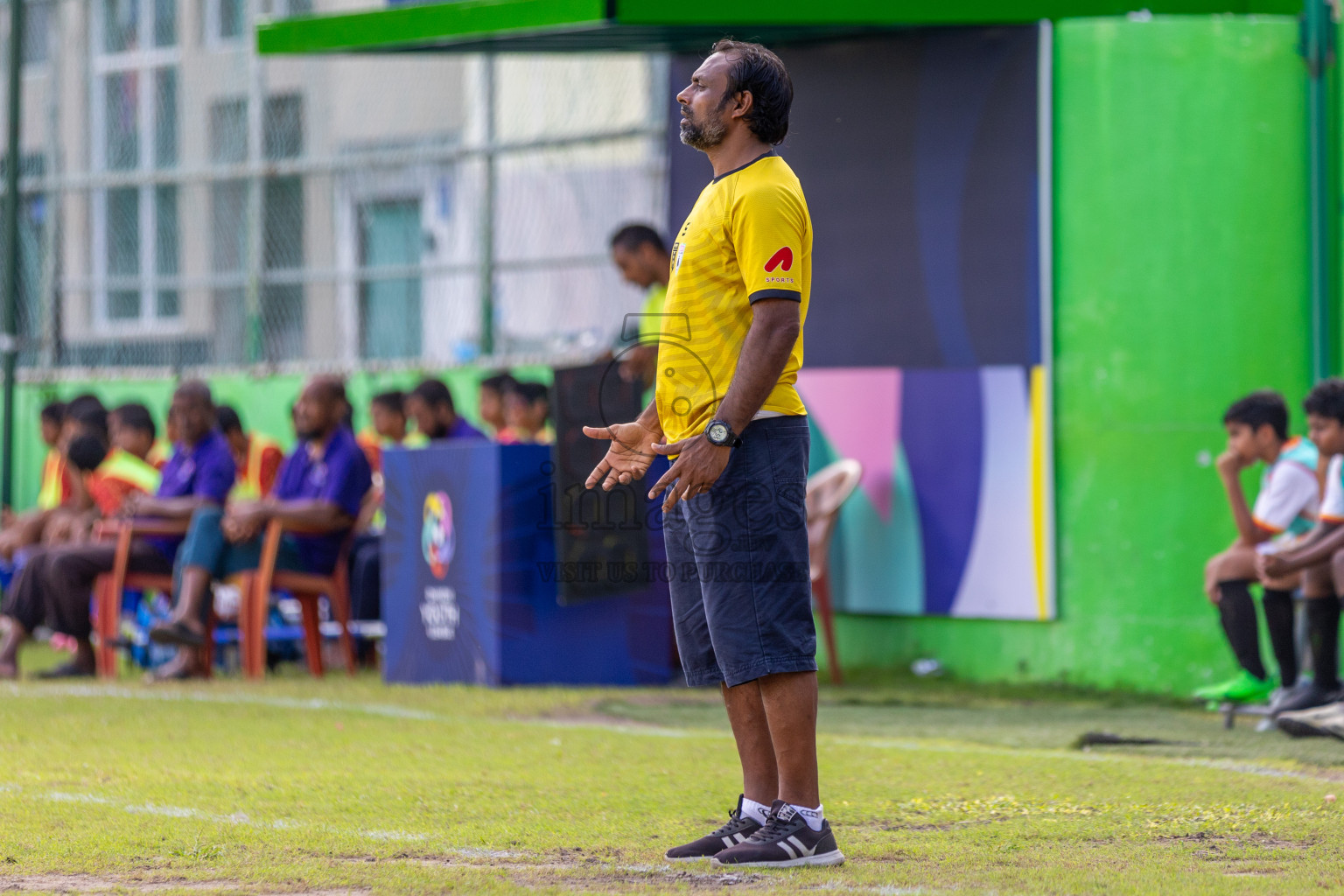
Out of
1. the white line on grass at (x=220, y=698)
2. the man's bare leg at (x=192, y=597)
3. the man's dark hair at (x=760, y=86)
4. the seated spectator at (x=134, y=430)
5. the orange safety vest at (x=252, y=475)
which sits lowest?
the white line on grass at (x=220, y=698)

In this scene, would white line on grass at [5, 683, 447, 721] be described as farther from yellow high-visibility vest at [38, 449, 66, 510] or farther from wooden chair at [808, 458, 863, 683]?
yellow high-visibility vest at [38, 449, 66, 510]

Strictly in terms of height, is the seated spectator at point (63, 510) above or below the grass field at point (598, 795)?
above

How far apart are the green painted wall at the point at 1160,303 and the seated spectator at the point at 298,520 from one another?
11.9 ft

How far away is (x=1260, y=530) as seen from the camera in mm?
7863

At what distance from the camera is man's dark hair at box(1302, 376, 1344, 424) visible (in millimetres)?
7320

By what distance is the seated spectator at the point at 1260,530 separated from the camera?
7570 mm

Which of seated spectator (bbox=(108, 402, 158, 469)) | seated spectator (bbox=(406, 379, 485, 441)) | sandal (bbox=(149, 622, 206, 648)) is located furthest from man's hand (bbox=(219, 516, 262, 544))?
seated spectator (bbox=(108, 402, 158, 469))

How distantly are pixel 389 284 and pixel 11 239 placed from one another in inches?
116

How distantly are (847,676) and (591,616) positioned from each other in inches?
55.7

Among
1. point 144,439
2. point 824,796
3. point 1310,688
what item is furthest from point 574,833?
point 144,439

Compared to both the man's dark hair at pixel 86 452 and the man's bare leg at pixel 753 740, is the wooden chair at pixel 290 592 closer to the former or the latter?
the man's dark hair at pixel 86 452

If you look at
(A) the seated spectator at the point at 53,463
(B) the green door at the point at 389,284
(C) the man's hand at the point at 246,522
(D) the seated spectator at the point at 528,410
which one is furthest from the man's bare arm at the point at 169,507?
(B) the green door at the point at 389,284

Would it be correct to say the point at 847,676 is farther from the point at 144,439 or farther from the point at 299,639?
the point at 144,439

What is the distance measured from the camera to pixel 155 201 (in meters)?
15.4
